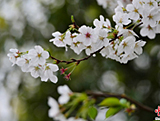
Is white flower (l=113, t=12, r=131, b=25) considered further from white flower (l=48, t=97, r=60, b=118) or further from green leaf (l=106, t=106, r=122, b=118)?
white flower (l=48, t=97, r=60, b=118)

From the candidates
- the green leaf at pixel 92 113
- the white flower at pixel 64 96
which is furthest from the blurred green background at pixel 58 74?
the green leaf at pixel 92 113

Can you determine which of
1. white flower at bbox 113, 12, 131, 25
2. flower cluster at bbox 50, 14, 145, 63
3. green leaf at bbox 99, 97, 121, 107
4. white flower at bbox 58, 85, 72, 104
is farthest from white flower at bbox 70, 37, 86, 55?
white flower at bbox 58, 85, 72, 104

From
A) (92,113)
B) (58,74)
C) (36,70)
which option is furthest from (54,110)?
(58,74)

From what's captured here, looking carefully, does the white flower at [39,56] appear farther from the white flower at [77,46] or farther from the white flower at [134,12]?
the white flower at [134,12]

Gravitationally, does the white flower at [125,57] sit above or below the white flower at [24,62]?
below

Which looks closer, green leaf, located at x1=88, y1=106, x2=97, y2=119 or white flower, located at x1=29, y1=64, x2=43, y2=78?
white flower, located at x1=29, y1=64, x2=43, y2=78

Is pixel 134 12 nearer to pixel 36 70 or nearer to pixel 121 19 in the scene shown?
pixel 121 19
